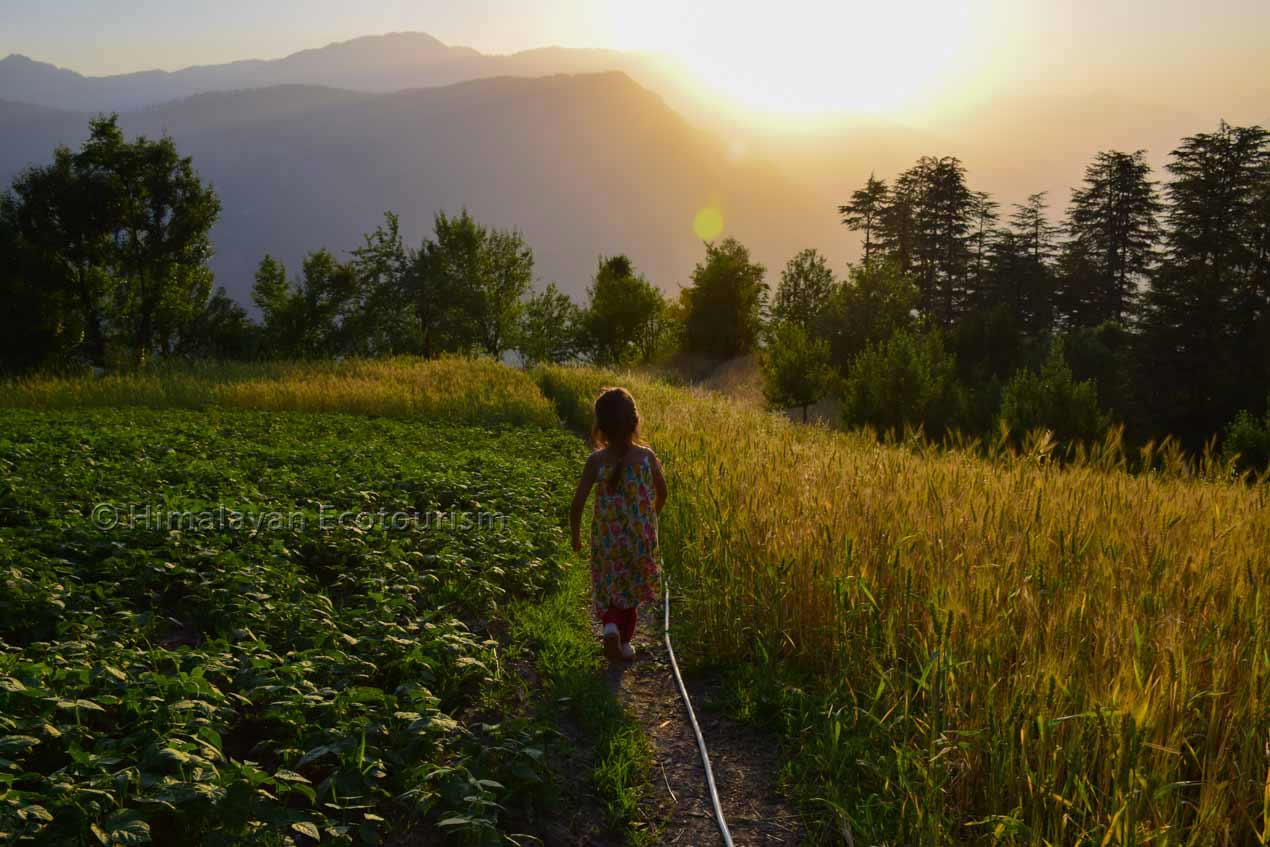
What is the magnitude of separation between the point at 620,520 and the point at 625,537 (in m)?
0.13

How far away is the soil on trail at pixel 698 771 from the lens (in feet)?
12.5

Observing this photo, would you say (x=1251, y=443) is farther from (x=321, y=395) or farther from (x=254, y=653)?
(x=254, y=653)

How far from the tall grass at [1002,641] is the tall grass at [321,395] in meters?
14.3

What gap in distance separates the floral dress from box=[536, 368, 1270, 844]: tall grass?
60cm

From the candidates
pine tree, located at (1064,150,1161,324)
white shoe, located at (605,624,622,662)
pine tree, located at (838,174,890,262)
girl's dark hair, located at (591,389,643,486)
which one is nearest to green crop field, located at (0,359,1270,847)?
white shoe, located at (605,624,622,662)

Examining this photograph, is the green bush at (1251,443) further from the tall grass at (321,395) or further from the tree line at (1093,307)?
the tall grass at (321,395)

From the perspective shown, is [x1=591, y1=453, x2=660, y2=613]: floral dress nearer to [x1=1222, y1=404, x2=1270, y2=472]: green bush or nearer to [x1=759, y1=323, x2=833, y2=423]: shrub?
[x1=1222, y1=404, x2=1270, y2=472]: green bush

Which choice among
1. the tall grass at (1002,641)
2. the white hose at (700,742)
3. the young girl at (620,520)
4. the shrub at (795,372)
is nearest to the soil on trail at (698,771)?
the white hose at (700,742)

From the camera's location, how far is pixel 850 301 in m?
52.1

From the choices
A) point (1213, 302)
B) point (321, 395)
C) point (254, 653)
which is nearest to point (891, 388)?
point (321, 395)

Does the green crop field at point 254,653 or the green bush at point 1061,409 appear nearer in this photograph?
the green crop field at point 254,653

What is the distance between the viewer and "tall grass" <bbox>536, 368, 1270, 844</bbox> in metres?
2.94

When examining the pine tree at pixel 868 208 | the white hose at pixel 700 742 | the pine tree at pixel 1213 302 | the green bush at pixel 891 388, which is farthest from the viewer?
the pine tree at pixel 868 208

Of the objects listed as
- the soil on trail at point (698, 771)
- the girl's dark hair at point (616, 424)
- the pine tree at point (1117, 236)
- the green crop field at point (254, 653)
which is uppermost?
the pine tree at point (1117, 236)
